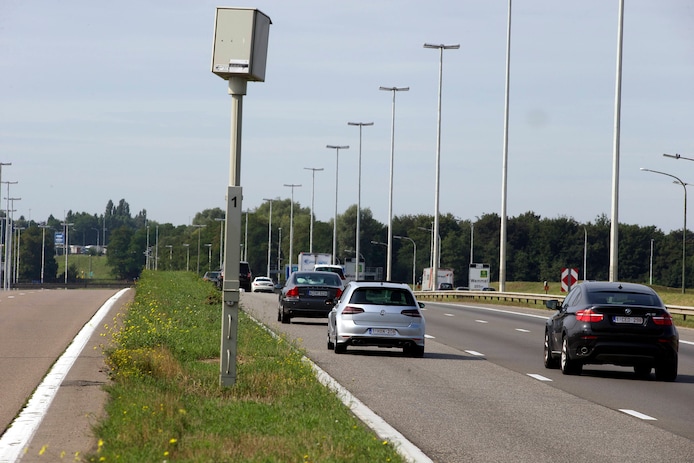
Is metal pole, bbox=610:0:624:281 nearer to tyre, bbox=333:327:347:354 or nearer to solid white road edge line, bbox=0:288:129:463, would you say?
tyre, bbox=333:327:347:354

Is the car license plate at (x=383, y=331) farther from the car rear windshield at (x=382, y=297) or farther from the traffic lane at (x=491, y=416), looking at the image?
the traffic lane at (x=491, y=416)

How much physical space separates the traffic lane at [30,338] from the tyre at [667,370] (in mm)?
9071

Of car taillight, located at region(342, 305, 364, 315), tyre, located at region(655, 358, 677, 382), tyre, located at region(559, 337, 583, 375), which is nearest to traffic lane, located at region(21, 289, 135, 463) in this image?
car taillight, located at region(342, 305, 364, 315)

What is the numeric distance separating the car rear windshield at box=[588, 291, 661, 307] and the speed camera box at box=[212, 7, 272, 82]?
8.19 m

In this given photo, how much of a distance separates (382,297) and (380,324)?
2.96ft

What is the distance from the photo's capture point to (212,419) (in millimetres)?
10906

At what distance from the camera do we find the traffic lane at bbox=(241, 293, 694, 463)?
10719 millimetres

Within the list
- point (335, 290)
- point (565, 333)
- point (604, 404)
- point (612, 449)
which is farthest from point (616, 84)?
point (612, 449)

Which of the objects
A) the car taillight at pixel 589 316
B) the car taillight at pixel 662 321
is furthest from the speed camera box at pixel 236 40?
the car taillight at pixel 662 321

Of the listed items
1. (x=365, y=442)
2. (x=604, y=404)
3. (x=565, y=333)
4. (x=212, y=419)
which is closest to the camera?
(x=365, y=442)

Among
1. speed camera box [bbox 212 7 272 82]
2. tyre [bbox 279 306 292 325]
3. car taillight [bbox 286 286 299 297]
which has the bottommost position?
tyre [bbox 279 306 292 325]

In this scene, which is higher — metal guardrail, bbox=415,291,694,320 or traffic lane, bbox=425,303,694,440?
traffic lane, bbox=425,303,694,440

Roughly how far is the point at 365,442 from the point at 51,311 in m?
25.7

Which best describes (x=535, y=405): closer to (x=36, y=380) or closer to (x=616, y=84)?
(x=36, y=380)
